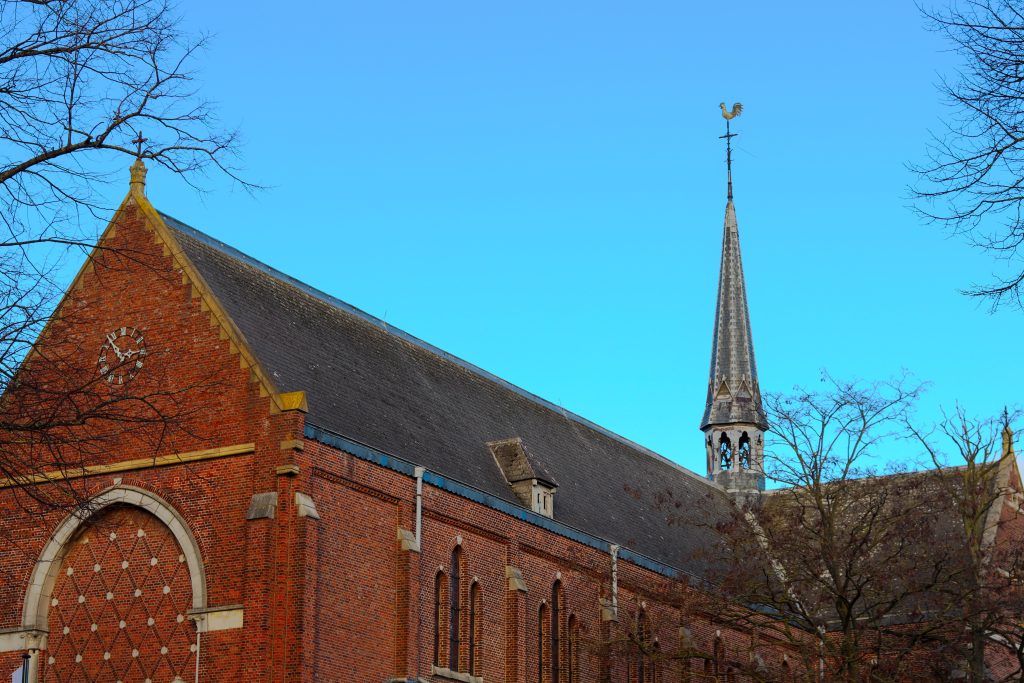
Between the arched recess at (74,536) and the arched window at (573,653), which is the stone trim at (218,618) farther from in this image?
the arched window at (573,653)

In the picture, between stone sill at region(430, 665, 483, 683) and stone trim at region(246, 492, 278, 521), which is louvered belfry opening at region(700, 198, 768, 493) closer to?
stone sill at region(430, 665, 483, 683)

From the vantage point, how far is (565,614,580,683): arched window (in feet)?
143

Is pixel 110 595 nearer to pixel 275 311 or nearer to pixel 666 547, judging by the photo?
pixel 275 311

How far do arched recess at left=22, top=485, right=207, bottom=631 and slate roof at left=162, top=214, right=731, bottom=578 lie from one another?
3.80 metres

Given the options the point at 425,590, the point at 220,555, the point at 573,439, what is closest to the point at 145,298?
the point at 220,555

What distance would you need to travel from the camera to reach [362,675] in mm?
34781

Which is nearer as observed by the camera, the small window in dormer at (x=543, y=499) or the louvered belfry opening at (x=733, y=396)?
the small window in dormer at (x=543, y=499)

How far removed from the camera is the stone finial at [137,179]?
37.8 metres

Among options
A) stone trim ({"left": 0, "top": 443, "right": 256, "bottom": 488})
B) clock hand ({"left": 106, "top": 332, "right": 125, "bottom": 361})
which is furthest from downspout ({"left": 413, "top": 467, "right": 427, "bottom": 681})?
clock hand ({"left": 106, "top": 332, "right": 125, "bottom": 361})

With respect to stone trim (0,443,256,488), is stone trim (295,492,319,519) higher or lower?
lower

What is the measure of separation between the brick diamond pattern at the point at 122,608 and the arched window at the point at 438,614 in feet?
20.6

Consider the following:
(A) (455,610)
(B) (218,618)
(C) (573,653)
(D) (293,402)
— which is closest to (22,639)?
(B) (218,618)

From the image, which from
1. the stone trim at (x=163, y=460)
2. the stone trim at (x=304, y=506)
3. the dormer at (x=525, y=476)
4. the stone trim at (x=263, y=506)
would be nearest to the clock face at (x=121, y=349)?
the stone trim at (x=163, y=460)

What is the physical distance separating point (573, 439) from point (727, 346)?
1897 cm
